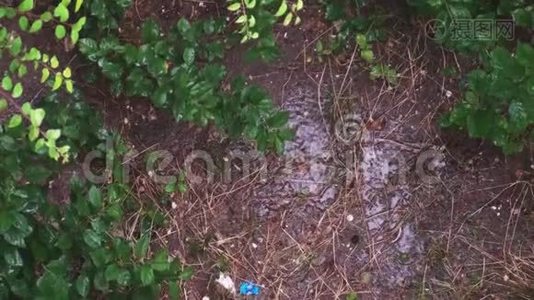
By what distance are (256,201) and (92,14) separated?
2.67 feet

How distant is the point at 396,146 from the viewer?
251cm

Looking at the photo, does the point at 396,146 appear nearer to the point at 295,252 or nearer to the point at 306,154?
the point at 306,154

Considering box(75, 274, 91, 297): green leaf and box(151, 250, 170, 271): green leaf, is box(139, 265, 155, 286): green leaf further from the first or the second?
box(75, 274, 91, 297): green leaf

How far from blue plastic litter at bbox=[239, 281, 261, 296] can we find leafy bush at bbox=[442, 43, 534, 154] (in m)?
0.82

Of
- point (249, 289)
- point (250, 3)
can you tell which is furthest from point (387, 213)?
point (250, 3)

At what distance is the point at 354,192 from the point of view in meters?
2.50

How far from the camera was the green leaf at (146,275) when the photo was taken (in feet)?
6.78

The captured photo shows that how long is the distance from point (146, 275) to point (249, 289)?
0.49 meters

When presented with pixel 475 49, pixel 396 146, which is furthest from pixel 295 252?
pixel 475 49

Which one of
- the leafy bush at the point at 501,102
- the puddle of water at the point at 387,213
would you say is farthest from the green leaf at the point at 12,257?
the leafy bush at the point at 501,102

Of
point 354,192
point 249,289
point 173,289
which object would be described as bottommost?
point 249,289

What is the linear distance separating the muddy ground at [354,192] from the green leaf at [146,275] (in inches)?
14.6

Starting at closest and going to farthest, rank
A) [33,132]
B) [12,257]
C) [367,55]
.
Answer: [33,132] → [12,257] → [367,55]

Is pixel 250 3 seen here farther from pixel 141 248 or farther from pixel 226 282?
pixel 226 282
